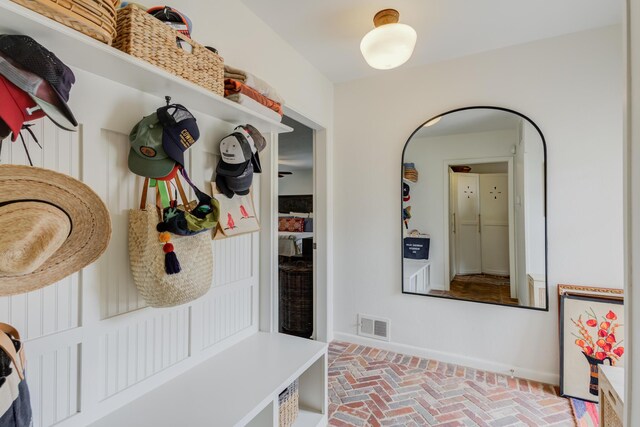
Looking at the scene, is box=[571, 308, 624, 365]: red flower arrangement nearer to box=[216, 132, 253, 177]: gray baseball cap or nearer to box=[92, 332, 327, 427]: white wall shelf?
box=[92, 332, 327, 427]: white wall shelf

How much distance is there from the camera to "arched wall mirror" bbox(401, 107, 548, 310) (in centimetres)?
227

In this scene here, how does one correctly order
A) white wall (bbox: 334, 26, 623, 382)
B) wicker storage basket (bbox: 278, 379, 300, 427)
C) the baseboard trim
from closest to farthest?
wicker storage basket (bbox: 278, 379, 300, 427) → white wall (bbox: 334, 26, 623, 382) → the baseboard trim

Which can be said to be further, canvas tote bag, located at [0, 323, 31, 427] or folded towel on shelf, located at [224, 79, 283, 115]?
folded towel on shelf, located at [224, 79, 283, 115]

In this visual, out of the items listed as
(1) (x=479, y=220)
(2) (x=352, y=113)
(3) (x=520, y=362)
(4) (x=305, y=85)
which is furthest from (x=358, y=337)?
(4) (x=305, y=85)

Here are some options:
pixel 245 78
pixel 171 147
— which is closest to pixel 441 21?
pixel 245 78

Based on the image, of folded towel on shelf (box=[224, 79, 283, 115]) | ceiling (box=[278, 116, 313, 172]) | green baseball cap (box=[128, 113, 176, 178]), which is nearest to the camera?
green baseball cap (box=[128, 113, 176, 178])

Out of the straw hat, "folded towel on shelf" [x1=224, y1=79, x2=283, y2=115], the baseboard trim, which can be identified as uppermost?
"folded towel on shelf" [x1=224, y1=79, x2=283, y2=115]

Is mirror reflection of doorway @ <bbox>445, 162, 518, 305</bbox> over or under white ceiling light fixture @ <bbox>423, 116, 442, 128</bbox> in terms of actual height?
under

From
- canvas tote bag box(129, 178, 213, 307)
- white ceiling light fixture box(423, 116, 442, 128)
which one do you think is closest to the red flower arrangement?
white ceiling light fixture box(423, 116, 442, 128)

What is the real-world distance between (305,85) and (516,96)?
164 cm

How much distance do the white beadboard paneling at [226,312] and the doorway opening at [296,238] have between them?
3.45 feet

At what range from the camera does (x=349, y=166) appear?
2.94m

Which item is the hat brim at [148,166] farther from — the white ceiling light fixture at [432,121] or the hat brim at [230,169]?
the white ceiling light fixture at [432,121]

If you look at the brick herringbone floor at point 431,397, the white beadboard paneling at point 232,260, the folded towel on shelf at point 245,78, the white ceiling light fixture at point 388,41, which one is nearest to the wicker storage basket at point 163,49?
the folded towel on shelf at point 245,78
